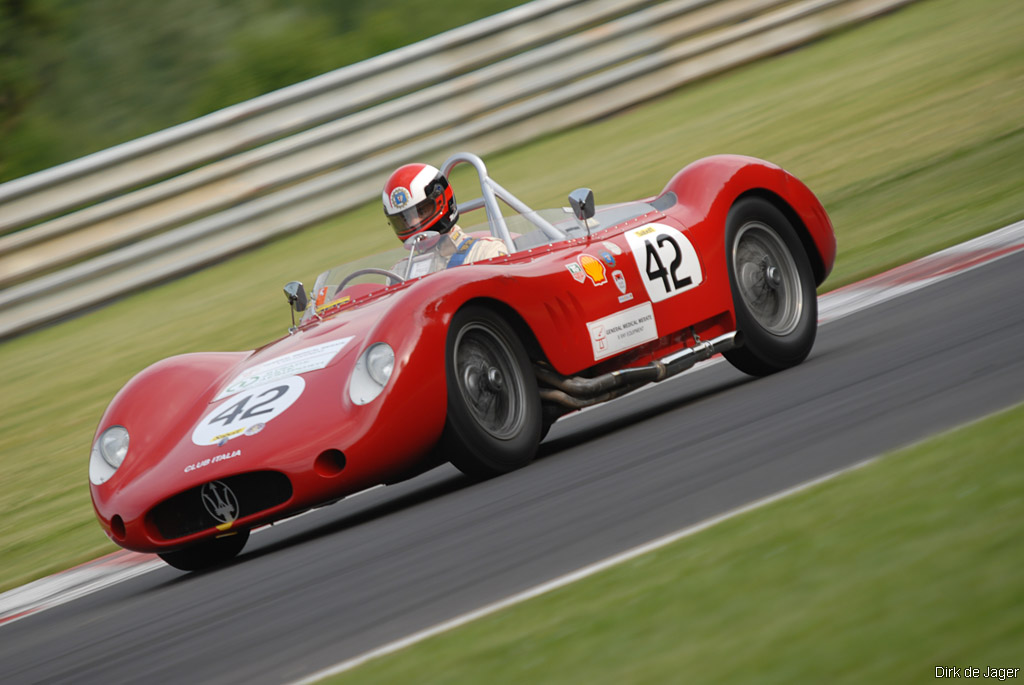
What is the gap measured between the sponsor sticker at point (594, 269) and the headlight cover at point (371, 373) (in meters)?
1.19

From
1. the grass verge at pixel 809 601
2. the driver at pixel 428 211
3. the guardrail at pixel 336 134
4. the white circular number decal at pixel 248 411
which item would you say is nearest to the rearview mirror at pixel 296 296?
the driver at pixel 428 211

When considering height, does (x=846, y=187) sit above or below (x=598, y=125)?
below

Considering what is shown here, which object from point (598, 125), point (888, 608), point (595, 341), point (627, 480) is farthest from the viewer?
point (598, 125)

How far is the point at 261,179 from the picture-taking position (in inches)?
495

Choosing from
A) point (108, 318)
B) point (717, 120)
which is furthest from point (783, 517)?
point (717, 120)

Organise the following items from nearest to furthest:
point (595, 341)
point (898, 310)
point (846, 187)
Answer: point (595, 341) → point (898, 310) → point (846, 187)

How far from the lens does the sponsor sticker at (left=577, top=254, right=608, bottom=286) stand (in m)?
6.27

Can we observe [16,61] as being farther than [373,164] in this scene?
Yes

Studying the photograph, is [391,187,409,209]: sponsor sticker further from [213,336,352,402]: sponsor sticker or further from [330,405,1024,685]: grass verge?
[330,405,1024,685]: grass verge

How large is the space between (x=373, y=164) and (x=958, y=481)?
384 inches

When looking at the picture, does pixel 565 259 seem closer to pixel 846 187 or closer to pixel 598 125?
pixel 846 187

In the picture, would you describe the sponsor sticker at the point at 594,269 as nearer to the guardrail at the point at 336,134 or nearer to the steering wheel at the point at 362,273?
the steering wheel at the point at 362,273

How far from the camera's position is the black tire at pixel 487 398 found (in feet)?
18.0

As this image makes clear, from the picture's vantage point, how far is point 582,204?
21.2ft
